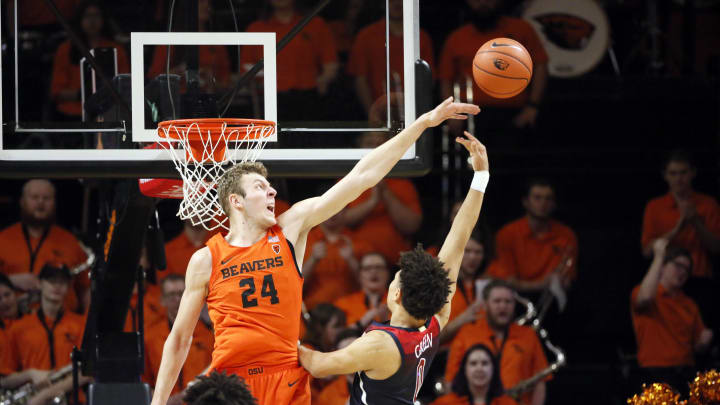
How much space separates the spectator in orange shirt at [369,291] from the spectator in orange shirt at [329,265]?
23cm

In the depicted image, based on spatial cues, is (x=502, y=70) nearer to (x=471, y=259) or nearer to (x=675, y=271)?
(x=471, y=259)

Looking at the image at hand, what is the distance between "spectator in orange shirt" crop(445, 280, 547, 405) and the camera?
7816 mm

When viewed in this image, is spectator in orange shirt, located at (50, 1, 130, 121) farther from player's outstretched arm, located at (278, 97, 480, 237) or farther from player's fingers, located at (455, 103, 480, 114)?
player's fingers, located at (455, 103, 480, 114)

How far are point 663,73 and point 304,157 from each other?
522 centimetres

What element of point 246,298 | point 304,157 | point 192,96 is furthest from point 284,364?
point 192,96

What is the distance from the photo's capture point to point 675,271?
8352mm

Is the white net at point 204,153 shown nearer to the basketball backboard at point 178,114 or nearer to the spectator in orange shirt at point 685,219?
the basketball backboard at point 178,114

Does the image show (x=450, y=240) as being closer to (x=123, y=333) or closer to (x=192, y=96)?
(x=192, y=96)

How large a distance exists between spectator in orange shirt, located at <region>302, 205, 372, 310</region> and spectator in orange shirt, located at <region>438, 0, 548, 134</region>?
1.45 m

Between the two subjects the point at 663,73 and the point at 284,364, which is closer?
the point at 284,364

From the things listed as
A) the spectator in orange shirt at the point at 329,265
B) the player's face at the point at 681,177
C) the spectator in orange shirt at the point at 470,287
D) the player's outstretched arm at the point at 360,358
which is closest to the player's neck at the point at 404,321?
the player's outstretched arm at the point at 360,358

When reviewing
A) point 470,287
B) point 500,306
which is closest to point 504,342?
point 500,306

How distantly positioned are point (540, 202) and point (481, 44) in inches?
54.1

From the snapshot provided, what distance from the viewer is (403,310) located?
4.52m
